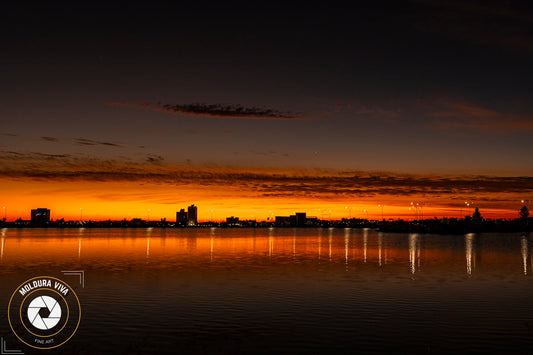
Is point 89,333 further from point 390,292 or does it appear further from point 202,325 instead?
point 390,292

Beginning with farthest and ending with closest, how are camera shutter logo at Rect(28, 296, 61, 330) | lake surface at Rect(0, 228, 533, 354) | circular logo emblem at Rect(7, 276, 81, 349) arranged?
camera shutter logo at Rect(28, 296, 61, 330) → circular logo emblem at Rect(7, 276, 81, 349) → lake surface at Rect(0, 228, 533, 354)

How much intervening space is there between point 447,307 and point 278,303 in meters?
11.2

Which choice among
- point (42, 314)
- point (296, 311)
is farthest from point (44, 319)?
point (296, 311)

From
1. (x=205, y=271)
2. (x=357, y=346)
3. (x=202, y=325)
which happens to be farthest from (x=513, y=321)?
(x=205, y=271)

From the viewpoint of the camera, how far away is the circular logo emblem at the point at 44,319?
2366cm

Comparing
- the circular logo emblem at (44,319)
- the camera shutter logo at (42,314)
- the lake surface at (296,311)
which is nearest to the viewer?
the lake surface at (296,311)

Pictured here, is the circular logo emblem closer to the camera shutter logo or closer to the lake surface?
the camera shutter logo

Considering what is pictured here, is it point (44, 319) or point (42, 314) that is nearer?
point (44, 319)

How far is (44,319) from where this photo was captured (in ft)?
88.1

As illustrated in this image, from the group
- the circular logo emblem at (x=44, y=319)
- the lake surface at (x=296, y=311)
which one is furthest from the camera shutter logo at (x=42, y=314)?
the lake surface at (x=296, y=311)

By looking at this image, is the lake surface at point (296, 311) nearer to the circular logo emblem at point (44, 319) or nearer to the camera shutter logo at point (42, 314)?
the circular logo emblem at point (44, 319)

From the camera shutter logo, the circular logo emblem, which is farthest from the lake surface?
the camera shutter logo

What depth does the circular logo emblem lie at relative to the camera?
2366 cm

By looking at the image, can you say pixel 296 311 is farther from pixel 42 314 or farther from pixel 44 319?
pixel 42 314
